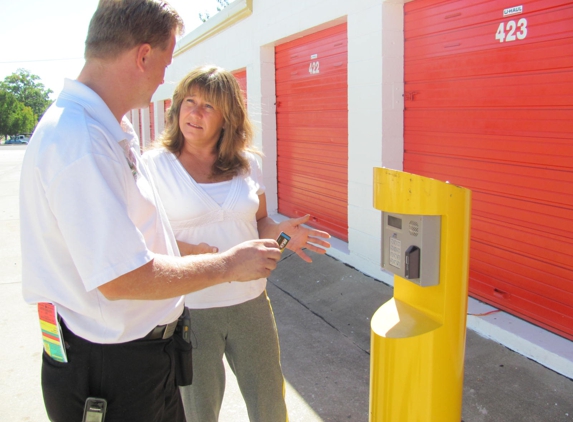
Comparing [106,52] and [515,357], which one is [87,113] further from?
[515,357]

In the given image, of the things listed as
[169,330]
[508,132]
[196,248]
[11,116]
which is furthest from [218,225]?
[11,116]

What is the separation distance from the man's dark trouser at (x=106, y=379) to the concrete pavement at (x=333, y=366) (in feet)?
5.52

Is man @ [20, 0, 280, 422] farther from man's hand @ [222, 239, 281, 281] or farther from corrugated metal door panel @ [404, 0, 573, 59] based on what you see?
corrugated metal door panel @ [404, 0, 573, 59]

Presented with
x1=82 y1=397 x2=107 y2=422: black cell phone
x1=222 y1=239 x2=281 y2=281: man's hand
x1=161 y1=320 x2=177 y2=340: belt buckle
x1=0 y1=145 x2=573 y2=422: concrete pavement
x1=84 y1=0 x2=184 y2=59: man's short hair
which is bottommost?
x1=0 y1=145 x2=573 y2=422: concrete pavement

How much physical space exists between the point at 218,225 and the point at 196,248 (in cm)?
19

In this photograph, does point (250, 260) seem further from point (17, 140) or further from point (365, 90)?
point (17, 140)

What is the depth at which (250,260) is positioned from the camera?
175cm

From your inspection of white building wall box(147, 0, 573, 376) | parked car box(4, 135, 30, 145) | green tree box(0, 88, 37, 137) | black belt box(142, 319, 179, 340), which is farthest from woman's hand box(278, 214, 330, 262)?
green tree box(0, 88, 37, 137)

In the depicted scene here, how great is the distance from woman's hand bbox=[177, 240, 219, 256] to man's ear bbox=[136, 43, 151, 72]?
0.89 metres

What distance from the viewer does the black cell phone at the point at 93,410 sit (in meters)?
1.65

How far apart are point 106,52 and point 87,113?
233 mm

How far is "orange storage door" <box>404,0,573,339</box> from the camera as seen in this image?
3570 millimetres

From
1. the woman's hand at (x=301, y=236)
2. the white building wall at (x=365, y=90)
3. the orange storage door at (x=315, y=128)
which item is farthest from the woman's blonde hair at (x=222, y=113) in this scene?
the orange storage door at (x=315, y=128)

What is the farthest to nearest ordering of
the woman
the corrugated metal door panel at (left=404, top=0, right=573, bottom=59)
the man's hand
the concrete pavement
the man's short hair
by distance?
1. the corrugated metal door panel at (left=404, top=0, right=573, bottom=59)
2. the concrete pavement
3. the woman
4. the man's hand
5. the man's short hair
